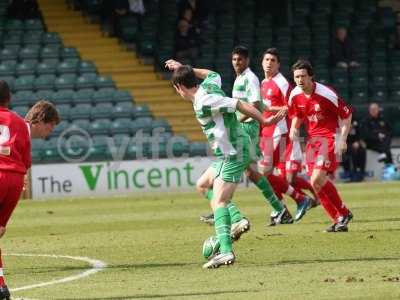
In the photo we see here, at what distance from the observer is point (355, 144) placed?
80.1 feet

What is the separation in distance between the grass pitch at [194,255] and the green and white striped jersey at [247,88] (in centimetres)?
161

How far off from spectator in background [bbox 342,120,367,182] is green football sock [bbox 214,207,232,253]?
14488mm

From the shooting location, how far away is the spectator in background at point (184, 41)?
27.4 m

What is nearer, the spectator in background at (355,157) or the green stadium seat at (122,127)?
the spectator in background at (355,157)

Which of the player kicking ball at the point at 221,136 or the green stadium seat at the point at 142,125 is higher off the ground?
the player kicking ball at the point at 221,136

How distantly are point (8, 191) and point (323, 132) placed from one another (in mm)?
5659

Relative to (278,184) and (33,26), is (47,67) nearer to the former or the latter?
(33,26)

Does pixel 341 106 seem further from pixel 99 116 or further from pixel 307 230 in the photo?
pixel 99 116

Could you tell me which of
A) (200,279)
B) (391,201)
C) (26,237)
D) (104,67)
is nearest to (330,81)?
(104,67)

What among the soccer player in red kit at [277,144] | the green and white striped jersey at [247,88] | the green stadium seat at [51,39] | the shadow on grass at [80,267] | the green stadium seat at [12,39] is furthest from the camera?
the green stadium seat at [51,39]

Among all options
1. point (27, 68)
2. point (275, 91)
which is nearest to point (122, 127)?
point (27, 68)

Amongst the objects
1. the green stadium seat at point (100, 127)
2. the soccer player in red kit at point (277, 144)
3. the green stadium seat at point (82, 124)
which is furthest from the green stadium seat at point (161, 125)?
the soccer player in red kit at point (277, 144)

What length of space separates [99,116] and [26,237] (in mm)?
11778

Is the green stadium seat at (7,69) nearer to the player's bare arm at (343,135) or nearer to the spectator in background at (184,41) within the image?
the spectator in background at (184,41)
